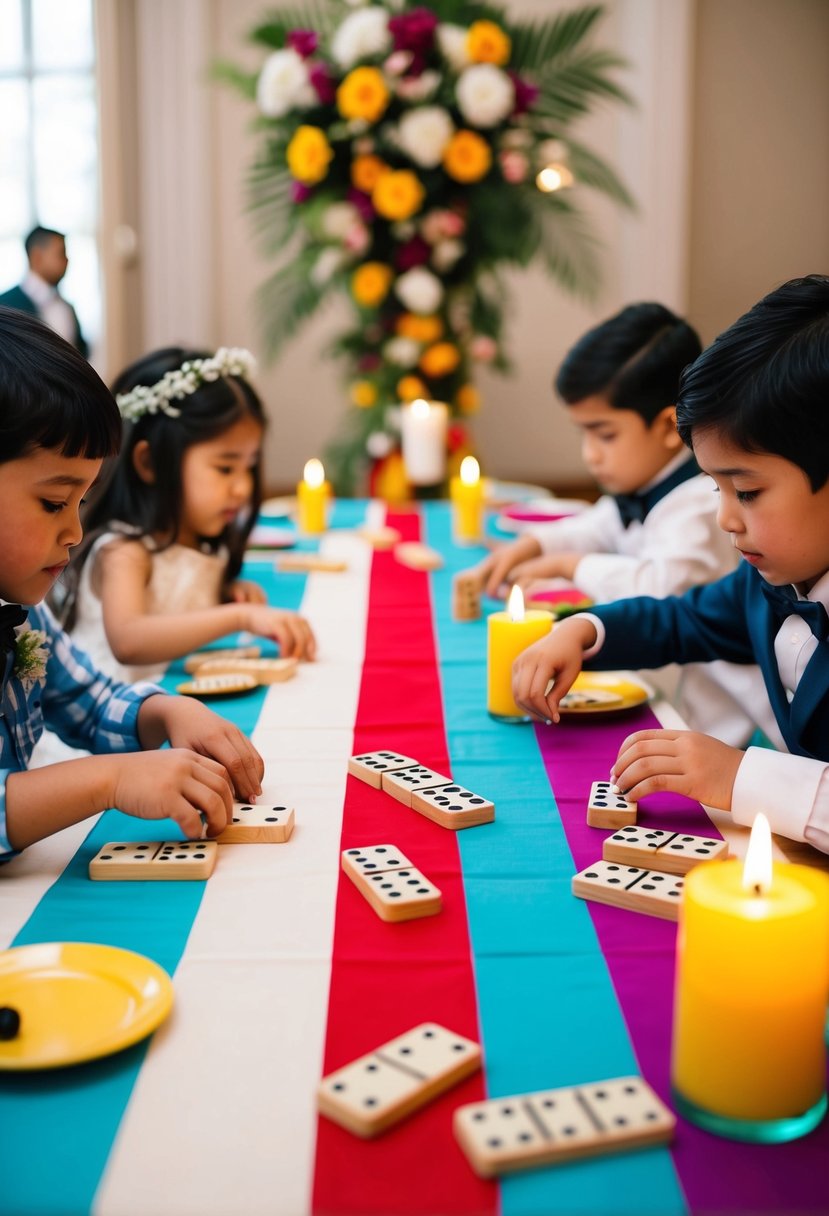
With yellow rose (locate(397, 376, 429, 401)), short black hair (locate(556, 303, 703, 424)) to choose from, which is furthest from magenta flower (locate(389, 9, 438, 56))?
short black hair (locate(556, 303, 703, 424))

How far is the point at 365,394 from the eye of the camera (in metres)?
3.68

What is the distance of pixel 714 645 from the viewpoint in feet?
5.12

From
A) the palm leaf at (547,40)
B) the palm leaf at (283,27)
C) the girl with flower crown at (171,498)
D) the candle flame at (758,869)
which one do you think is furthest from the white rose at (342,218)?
the candle flame at (758,869)

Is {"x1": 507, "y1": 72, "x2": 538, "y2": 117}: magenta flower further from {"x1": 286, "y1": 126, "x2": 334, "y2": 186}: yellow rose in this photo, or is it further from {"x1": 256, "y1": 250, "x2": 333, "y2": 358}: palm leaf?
{"x1": 256, "y1": 250, "x2": 333, "y2": 358}: palm leaf

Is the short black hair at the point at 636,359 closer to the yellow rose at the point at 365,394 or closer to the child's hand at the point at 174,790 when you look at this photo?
the child's hand at the point at 174,790

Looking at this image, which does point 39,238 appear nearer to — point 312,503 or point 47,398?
point 312,503

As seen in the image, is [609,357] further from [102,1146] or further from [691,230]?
[691,230]

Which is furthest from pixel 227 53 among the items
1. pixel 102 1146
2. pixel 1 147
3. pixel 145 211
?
pixel 102 1146

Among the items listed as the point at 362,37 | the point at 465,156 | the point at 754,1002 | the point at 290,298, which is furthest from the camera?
the point at 290,298

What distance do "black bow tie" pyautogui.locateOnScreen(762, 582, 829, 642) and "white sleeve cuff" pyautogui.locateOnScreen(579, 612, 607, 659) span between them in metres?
0.22

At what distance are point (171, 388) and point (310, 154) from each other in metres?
1.65

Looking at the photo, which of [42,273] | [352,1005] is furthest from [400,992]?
[42,273]

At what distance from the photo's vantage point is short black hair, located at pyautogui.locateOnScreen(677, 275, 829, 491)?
1.11 meters

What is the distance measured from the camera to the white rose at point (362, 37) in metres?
3.29
